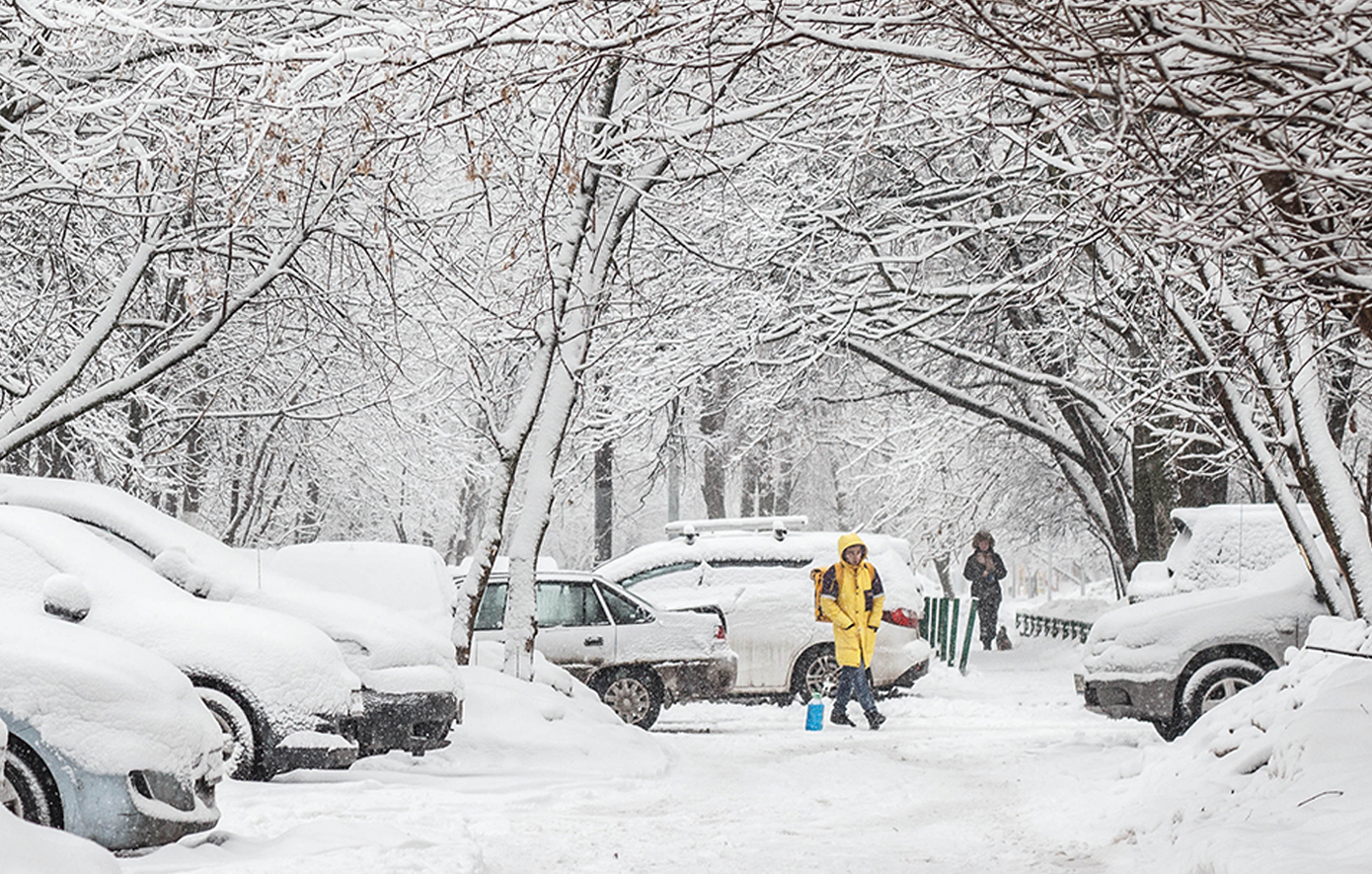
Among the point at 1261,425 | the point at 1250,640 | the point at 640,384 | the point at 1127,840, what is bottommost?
the point at 1127,840

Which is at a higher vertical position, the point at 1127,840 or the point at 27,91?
the point at 27,91

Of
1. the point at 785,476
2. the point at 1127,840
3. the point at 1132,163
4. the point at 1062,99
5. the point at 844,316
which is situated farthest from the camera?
the point at 785,476

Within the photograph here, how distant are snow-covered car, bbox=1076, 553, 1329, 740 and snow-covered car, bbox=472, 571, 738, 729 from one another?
3912 mm

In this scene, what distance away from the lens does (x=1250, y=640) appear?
475 inches

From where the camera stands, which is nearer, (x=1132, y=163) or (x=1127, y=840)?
(x=1132, y=163)

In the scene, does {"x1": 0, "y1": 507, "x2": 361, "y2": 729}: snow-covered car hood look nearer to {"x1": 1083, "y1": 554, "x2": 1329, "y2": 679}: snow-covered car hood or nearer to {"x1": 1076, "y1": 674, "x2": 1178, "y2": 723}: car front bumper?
{"x1": 1076, "y1": 674, "x2": 1178, "y2": 723}: car front bumper

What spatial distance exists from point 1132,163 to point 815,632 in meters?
11.3

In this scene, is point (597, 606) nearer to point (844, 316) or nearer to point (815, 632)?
point (815, 632)

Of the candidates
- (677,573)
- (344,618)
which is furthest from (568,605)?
(344,618)

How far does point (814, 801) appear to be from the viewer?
32.2 ft

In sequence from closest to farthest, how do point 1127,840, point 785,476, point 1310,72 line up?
point 1310,72 → point 1127,840 → point 785,476

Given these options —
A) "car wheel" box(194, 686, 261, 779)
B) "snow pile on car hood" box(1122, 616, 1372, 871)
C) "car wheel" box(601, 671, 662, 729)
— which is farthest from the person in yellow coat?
"car wheel" box(194, 686, 261, 779)

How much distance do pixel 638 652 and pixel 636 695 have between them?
45 centimetres

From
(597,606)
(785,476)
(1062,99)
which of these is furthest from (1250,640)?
(785,476)
